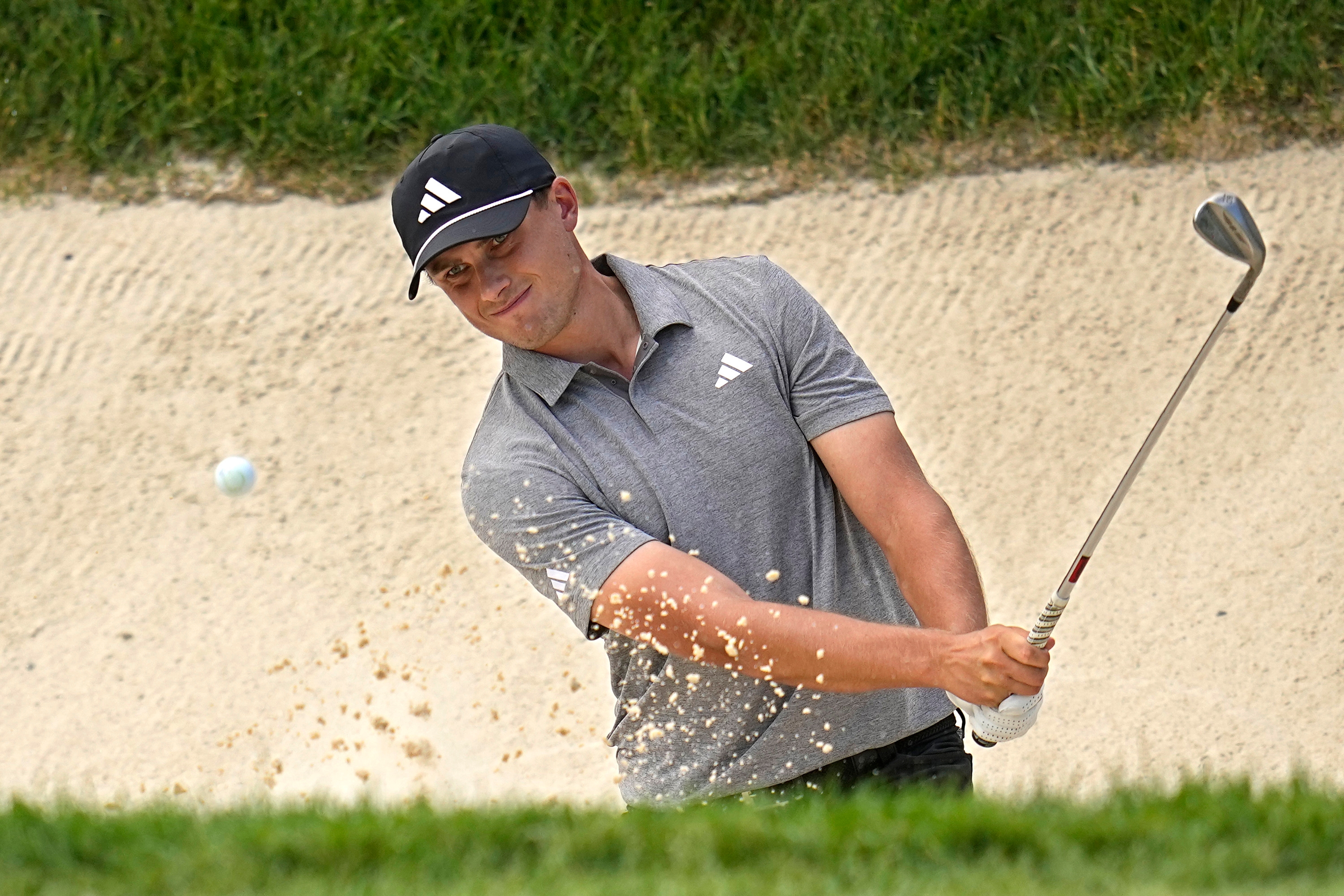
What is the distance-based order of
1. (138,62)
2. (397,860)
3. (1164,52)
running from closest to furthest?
(397,860)
(1164,52)
(138,62)

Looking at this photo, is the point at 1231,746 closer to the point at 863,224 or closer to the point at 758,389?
the point at 863,224

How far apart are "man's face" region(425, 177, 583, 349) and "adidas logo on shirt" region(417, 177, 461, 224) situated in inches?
3.2

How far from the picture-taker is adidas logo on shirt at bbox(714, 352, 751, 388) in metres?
2.76

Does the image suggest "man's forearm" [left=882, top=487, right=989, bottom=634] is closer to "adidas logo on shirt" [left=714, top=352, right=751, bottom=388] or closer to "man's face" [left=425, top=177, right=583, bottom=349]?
"adidas logo on shirt" [left=714, top=352, right=751, bottom=388]

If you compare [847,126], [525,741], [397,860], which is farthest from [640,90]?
[397,860]

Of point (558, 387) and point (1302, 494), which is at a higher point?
point (558, 387)

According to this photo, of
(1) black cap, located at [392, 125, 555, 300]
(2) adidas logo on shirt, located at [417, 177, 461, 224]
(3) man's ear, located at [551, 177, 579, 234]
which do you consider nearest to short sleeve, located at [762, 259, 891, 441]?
(3) man's ear, located at [551, 177, 579, 234]

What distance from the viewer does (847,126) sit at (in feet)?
19.7

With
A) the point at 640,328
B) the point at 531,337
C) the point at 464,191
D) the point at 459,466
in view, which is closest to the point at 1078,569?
the point at 640,328

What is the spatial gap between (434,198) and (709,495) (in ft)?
2.19

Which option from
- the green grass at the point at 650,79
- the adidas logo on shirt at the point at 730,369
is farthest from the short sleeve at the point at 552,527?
the green grass at the point at 650,79

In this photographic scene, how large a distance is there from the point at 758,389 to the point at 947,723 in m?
0.70

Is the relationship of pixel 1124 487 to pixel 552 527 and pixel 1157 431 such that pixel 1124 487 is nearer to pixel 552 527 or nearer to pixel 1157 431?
pixel 1157 431

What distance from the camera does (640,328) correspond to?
9.27ft
